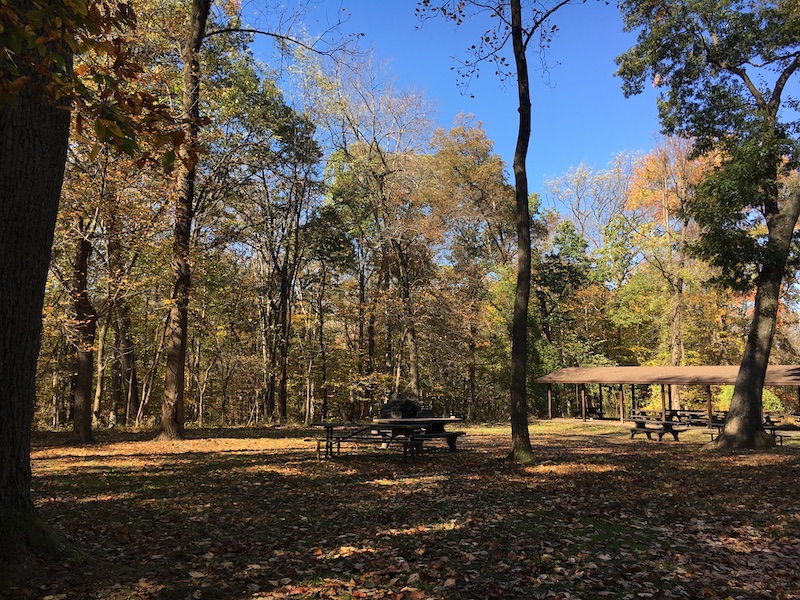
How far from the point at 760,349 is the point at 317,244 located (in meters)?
18.9

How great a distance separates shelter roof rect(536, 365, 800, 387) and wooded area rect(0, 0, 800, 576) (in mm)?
3574

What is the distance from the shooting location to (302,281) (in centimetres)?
2838

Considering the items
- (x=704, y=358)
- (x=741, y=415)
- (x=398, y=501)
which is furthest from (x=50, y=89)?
(x=704, y=358)

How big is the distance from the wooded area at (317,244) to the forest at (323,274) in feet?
0.48

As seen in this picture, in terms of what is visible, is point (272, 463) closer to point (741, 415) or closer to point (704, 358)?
point (741, 415)

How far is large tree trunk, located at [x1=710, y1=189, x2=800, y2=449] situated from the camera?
40.9 ft

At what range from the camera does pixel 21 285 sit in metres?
3.56

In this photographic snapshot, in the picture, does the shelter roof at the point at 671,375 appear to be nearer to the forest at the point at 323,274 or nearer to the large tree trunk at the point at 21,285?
the forest at the point at 323,274

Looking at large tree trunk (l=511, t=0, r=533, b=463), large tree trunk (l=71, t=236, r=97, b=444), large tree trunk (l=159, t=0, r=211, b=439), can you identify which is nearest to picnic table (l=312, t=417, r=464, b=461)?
large tree trunk (l=511, t=0, r=533, b=463)

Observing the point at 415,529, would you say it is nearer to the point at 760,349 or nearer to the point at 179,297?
the point at 179,297

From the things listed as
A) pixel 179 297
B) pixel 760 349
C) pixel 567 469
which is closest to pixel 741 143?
pixel 760 349

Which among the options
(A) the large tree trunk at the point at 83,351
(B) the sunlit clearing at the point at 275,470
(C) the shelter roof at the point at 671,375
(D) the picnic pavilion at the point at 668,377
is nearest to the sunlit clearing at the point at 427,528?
(B) the sunlit clearing at the point at 275,470

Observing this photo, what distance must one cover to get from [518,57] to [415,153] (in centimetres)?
1414

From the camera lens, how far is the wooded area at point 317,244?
3.55 meters
